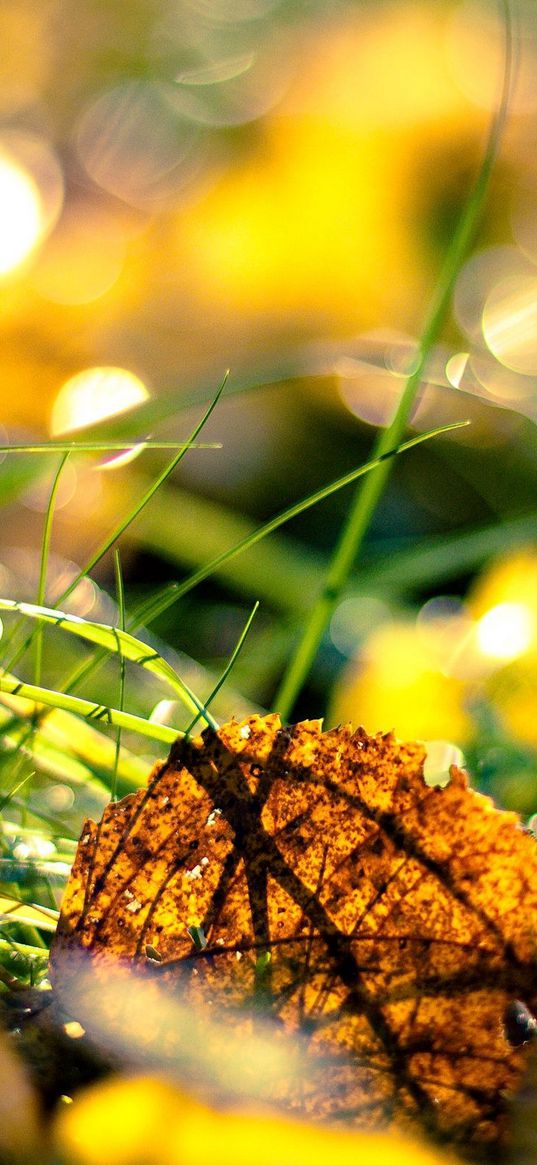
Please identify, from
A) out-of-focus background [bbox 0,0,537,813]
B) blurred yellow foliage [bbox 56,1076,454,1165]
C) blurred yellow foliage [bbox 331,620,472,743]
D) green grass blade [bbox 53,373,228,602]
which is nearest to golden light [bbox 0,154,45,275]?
out-of-focus background [bbox 0,0,537,813]

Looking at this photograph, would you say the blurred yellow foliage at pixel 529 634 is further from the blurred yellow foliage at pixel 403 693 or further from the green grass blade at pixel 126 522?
the green grass blade at pixel 126 522

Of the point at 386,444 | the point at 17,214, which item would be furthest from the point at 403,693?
the point at 17,214

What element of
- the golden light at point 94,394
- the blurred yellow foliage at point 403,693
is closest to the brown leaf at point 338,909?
the blurred yellow foliage at point 403,693

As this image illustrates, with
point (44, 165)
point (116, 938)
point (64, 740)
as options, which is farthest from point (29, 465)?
point (44, 165)

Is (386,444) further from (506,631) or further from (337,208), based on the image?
(337,208)

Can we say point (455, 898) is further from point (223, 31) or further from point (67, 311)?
point (223, 31)

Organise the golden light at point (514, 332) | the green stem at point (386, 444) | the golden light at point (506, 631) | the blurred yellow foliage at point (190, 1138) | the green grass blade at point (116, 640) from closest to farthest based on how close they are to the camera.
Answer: the blurred yellow foliage at point (190, 1138), the green grass blade at point (116, 640), the green stem at point (386, 444), the golden light at point (506, 631), the golden light at point (514, 332)
